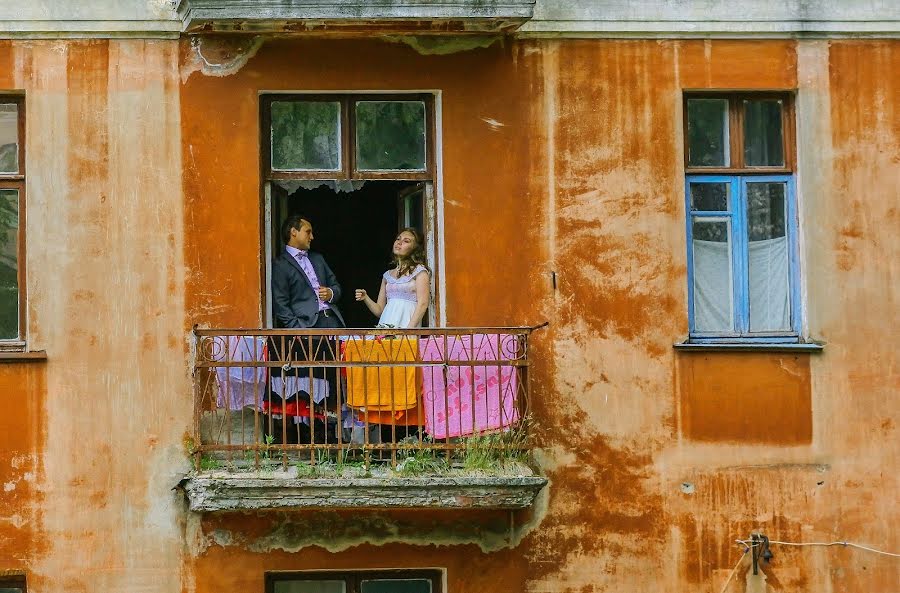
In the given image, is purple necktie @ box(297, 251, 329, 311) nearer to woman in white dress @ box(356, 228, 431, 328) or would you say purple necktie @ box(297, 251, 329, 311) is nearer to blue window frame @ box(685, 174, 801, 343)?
woman in white dress @ box(356, 228, 431, 328)

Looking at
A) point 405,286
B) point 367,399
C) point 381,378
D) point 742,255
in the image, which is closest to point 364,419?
point 367,399

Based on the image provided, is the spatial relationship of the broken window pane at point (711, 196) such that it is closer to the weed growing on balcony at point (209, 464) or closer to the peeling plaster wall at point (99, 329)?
the peeling plaster wall at point (99, 329)

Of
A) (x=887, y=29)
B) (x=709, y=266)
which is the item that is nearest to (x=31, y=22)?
(x=709, y=266)

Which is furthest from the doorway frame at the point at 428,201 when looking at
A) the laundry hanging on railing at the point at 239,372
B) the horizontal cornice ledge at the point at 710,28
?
the horizontal cornice ledge at the point at 710,28

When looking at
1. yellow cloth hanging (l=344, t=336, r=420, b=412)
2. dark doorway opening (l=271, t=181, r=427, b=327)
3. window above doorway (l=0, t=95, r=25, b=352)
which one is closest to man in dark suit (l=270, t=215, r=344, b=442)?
yellow cloth hanging (l=344, t=336, r=420, b=412)

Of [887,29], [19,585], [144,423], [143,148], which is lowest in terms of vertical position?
[19,585]

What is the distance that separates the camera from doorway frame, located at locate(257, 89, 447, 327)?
1056cm

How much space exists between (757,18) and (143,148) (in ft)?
15.5

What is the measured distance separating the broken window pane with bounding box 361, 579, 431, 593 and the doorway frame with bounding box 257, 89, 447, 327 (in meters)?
1.94

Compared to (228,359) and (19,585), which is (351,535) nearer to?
(228,359)

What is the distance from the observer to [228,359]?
9.95 meters

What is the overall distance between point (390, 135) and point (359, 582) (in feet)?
11.1

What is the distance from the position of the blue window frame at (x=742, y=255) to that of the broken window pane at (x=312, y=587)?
3.34 metres

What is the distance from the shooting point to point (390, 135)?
10.7 metres
